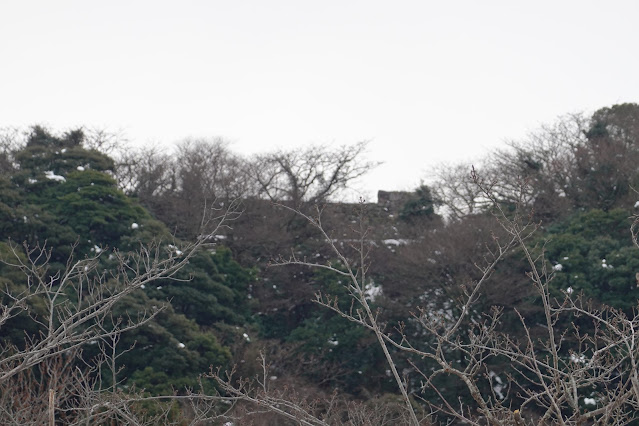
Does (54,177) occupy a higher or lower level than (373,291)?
higher

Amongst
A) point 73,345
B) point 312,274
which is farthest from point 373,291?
point 73,345

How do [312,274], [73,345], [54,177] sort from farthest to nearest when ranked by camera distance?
[312,274] < [54,177] < [73,345]

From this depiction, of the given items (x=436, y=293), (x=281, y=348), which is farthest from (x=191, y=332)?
(x=436, y=293)

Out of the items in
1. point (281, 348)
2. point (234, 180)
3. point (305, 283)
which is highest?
point (234, 180)

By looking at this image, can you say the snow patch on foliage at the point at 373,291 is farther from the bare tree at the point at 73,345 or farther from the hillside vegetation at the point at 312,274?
the bare tree at the point at 73,345

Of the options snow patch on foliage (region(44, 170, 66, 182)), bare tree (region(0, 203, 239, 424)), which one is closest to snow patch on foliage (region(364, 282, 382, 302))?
bare tree (region(0, 203, 239, 424))

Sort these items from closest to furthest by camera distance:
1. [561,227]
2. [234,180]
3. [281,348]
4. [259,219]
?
[281,348], [561,227], [259,219], [234,180]

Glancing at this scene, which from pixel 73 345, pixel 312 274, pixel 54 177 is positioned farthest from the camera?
pixel 312 274

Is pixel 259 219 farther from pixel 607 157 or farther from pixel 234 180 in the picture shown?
pixel 607 157

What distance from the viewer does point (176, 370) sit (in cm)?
1542

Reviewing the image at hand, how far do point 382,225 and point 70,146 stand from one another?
899 centimetres

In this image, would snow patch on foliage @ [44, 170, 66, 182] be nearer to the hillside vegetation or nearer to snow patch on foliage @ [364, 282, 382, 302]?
the hillside vegetation

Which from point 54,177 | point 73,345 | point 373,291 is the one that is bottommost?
point 373,291

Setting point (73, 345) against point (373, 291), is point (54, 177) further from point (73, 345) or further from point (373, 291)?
point (73, 345)
